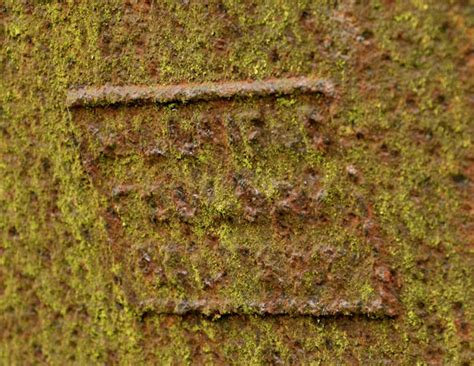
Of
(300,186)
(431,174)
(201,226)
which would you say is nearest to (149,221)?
(201,226)

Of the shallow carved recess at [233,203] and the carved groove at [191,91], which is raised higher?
the carved groove at [191,91]

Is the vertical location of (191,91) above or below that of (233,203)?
above

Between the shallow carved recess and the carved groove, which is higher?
the carved groove

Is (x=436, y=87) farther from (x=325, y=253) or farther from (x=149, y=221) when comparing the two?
(x=149, y=221)

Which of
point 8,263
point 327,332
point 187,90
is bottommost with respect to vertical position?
point 327,332
